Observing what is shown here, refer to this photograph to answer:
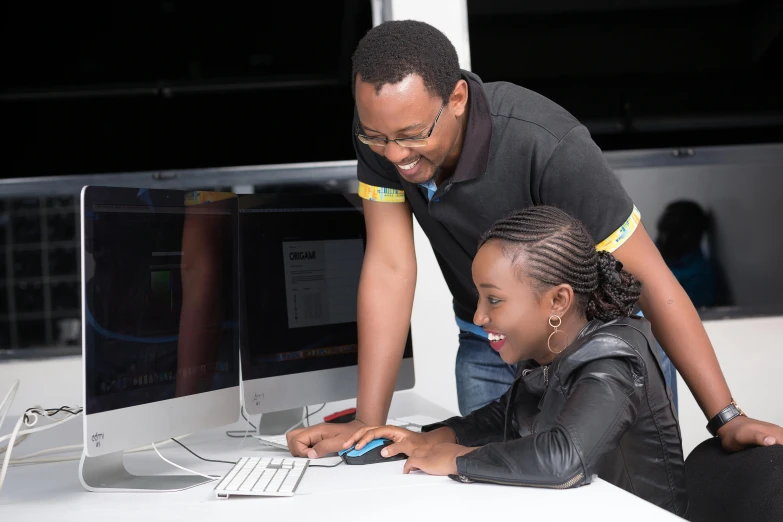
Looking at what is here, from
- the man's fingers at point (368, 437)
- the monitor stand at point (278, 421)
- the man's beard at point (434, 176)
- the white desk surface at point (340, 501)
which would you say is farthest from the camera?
the monitor stand at point (278, 421)

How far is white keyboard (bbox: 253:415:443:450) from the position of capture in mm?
1546

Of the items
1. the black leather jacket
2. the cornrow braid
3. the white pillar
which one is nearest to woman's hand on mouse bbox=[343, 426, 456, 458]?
the black leather jacket

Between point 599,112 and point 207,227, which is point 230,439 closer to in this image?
point 207,227

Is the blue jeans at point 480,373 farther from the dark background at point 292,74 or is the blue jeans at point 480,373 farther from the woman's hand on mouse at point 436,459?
the dark background at point 292,74

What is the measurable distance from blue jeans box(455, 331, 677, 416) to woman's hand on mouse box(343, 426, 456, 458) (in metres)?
0.44

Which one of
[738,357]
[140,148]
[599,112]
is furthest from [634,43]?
[140,148]

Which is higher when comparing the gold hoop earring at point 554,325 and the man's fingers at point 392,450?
the gold hoop earring at point 554,325

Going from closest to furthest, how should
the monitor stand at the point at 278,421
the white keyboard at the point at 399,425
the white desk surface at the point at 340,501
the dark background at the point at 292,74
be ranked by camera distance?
the white desk surface at the point at 340,501
the white keyboard at the point at 399,425
the monitor stand at the point at 278,421
the dark background at the point at 292,74

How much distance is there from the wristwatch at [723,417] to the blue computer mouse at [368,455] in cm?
50

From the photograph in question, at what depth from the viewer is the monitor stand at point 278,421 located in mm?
1746

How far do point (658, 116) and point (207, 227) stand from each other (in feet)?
10.8

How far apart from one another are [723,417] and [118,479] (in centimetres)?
97

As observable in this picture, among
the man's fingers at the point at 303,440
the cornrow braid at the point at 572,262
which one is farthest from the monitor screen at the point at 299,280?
the cornrow braid at the point at 572,262

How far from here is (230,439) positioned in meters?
1.70
